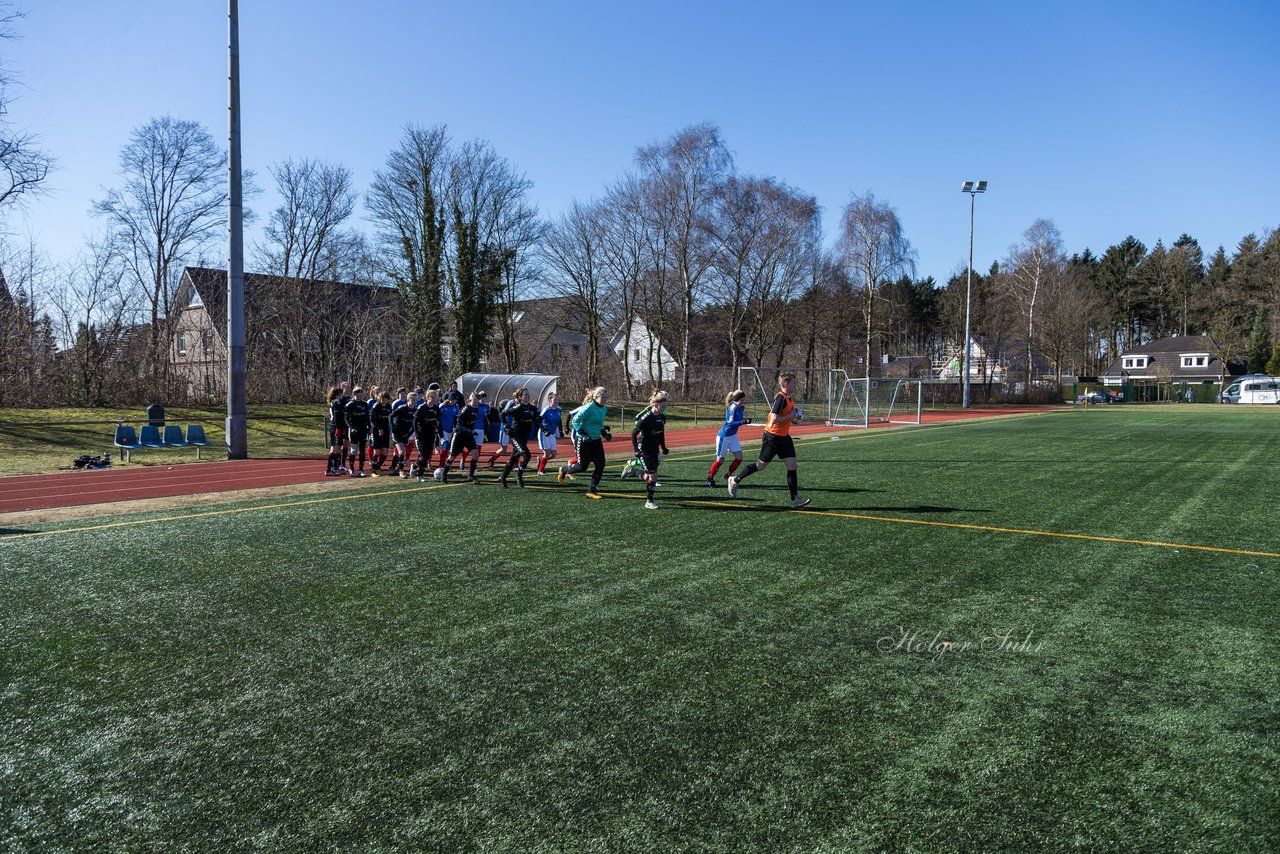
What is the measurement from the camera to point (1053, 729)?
12.9ft

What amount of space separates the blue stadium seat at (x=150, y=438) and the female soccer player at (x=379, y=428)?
21.5 ft

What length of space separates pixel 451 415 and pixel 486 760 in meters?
11.5

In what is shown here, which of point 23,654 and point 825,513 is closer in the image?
point 23,654

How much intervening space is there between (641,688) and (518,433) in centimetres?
840

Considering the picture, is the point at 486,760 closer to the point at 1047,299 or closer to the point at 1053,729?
the point at 1053,729

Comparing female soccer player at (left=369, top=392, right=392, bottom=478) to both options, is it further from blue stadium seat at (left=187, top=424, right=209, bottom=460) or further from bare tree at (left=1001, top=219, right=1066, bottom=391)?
bare tree at (left=1001, top=219, right=1066, bottom=391)

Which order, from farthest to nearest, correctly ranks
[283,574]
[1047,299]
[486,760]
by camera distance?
1. [1047,299]
2. [283,574]
3. [486,760]

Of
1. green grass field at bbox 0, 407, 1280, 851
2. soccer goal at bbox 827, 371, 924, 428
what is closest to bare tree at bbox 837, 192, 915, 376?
soccer goal at bbox 827, 371, 924, 428

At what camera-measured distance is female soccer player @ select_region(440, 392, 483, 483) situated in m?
12.8

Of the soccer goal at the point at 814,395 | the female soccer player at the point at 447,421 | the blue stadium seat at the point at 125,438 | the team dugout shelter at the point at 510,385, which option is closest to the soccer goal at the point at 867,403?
the soccer goal at the point at 814,395

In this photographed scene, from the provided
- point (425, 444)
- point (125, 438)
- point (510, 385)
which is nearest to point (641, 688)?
point (425, 444)

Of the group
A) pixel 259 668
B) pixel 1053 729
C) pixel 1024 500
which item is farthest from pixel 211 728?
pixel 1024 500

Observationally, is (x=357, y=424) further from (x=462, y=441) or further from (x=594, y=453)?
(x=594, y=453)

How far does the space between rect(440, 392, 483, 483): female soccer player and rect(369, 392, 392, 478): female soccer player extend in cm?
167
